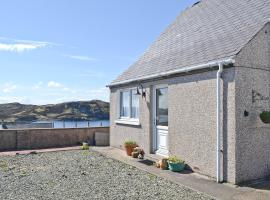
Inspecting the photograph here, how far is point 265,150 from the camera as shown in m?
7.57

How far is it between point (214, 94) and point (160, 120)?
317 cm

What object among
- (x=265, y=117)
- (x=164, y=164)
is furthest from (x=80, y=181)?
(x=265, y=117)

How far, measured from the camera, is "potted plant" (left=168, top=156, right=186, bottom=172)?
840 centimetres

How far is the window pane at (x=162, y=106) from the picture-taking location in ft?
33.1

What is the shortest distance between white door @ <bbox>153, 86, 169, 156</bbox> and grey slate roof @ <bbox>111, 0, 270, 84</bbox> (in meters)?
0.84

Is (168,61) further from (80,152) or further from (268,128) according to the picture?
(80,152)

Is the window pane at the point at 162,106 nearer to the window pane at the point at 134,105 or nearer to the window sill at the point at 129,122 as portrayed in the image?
the window sill at the point at 129,122

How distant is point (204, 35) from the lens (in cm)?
981

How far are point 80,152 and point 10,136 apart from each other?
3.79m

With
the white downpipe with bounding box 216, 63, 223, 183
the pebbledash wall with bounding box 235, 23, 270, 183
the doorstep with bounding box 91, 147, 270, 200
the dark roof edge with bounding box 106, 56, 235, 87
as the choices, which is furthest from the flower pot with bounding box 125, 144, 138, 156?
the pebbledash wall with bounding box 235, 23, 270, 183

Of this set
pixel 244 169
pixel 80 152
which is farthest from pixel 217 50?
pixel 80 152

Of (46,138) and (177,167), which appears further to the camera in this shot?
(46,138)

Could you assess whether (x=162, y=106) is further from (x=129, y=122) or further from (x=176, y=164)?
(x=176, y=164)

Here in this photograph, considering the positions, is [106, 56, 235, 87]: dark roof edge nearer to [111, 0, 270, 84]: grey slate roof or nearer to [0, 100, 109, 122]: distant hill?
[111, 0, 270, 84]: grey slate roof
